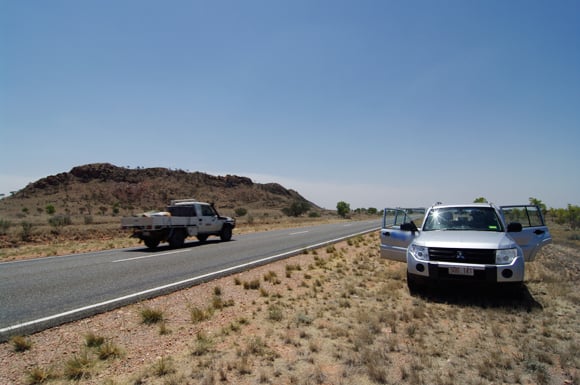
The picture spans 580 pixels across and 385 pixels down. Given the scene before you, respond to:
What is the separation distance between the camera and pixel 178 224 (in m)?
15.8

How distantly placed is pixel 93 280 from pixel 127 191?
8193 centimetres

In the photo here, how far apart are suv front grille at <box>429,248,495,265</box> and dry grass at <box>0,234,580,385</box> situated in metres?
0.81

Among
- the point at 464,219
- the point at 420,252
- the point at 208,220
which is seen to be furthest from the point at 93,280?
the point at 208,220

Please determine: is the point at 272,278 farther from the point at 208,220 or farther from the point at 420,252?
the point at 208,220

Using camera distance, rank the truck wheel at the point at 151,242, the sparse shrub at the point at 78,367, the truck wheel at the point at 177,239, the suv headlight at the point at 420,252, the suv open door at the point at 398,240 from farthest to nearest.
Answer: the truck wheel at the point at 177,239
the truck wheel at the point at 151,242
the suv open door at the point at 398,240
the suv headlight at the point at 420,252
the sparse shrub at the point at 78,367

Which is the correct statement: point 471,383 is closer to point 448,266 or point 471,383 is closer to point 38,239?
point 448,266

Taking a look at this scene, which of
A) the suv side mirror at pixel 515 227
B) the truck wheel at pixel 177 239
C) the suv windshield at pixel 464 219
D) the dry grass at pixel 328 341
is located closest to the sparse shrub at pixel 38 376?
the dry grass at pixel 328 341

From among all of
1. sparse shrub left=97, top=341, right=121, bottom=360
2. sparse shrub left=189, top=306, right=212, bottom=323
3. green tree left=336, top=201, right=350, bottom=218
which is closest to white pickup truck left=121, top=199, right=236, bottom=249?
sparse shrub left=189, top=306, right=212, bottom=323

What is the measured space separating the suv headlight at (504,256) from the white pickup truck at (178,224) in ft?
41.8

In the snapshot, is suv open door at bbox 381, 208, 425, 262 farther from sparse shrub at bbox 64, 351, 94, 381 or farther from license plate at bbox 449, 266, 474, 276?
sparse shrub at bbox 64, 351, 94, 381

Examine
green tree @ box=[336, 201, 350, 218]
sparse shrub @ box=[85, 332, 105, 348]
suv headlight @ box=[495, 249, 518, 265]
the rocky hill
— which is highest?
the rocky hill

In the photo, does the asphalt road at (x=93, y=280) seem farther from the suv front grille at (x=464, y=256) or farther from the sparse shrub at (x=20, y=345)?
the suv front grille at (x=464, y=256)

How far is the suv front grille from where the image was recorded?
6105mm

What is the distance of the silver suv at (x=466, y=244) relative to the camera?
19.8ft
